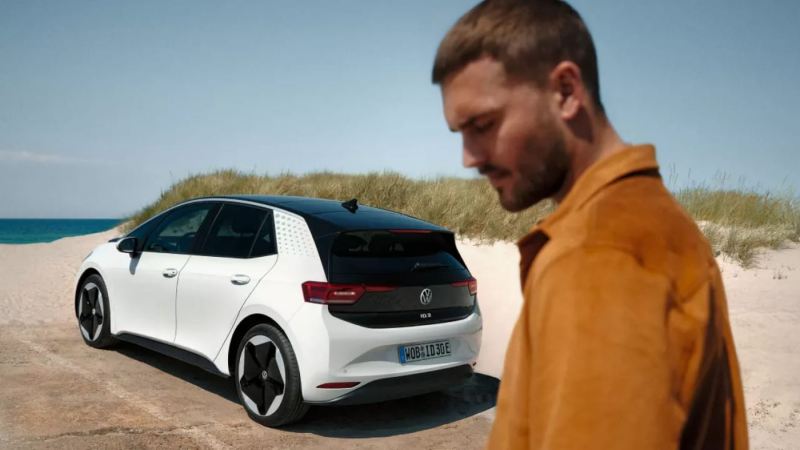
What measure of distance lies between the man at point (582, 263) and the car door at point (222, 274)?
4333 mm

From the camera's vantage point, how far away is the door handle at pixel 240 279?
17.9 feet

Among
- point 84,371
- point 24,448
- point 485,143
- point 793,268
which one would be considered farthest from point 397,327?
point 793,268

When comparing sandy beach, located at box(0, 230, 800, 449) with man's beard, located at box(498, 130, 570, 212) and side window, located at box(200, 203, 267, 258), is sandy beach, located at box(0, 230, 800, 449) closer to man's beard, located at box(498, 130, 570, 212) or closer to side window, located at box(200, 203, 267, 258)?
side window, located at box(200, 203, 267, 258)

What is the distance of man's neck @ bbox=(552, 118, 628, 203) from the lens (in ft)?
3.97

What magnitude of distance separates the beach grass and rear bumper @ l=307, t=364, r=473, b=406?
668cm

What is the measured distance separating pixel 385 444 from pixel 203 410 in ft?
5.22

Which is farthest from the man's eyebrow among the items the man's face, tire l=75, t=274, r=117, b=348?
tire l=75, t=274, r=117, b=348

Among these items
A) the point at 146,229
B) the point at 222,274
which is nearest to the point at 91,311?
the point at 146,229

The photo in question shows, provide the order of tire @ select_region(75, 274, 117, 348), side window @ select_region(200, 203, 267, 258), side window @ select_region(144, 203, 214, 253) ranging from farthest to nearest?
tire @ select_region(75, 274, 117, 348) → side window @ select_region(144, 203, 214, 253) → side window @ select_region(200, 203, 267, 258)

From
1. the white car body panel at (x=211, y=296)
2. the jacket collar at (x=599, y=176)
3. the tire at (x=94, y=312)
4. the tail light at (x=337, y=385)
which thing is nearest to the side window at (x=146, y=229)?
the tire at (x=94, y=312)

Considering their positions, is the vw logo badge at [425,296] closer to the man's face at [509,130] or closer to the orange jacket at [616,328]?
the man's face at [509,130]

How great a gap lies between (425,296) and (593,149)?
164 inches

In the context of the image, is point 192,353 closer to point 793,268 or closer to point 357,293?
point 357,293

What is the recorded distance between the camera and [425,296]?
209 inches
